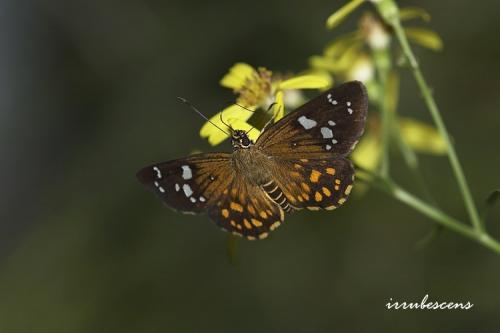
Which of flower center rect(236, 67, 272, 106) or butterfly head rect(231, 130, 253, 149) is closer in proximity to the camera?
butterfly head rect(231, 130, 253, 149)

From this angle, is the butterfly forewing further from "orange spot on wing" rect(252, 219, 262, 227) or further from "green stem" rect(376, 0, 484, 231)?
"green stem" rect(376, 0, 484, 231)

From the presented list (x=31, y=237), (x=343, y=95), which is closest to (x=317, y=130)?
(x=343, y=95)

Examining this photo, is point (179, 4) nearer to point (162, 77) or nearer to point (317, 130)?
point (162, 77)

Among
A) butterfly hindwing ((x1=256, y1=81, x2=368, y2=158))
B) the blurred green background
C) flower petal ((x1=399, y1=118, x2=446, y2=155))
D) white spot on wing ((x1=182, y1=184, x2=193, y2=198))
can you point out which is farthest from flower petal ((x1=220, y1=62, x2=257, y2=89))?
the blurred green background

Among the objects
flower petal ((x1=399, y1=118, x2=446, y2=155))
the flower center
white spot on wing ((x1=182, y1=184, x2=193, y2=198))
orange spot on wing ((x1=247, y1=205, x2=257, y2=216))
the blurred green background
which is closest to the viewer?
orange spot on wing ((x1=247, y1=205, x2=257, y2=216))

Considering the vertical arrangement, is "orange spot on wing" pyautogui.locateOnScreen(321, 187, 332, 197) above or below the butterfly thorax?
below

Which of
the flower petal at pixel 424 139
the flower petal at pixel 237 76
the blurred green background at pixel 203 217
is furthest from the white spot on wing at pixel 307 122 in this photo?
the blurred green background at pixel 203 217

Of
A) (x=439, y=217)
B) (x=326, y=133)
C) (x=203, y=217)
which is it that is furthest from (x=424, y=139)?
(x=203, y=217)
